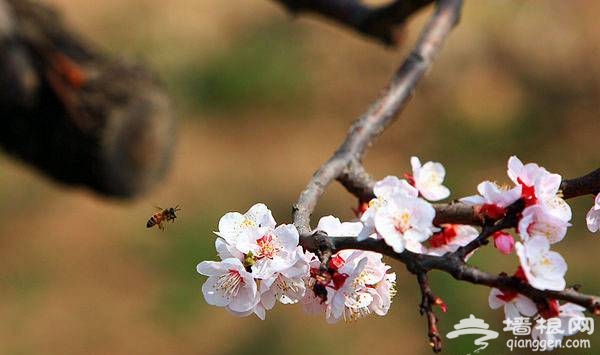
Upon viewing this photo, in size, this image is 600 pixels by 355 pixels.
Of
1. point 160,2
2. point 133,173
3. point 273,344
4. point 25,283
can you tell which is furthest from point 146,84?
point 160,2

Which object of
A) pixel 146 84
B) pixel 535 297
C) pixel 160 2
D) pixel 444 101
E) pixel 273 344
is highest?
pixel 160 2

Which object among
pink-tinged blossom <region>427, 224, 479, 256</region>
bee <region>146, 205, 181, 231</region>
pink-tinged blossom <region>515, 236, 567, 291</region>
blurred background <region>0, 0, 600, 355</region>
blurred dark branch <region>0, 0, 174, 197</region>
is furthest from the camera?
blurred background <region>0, 0, 600, 355</region>

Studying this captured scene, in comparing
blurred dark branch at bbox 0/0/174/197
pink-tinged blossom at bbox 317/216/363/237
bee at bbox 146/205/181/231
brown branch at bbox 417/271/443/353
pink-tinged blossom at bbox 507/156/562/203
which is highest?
blurred dark branch at bbox 0/0/174/197

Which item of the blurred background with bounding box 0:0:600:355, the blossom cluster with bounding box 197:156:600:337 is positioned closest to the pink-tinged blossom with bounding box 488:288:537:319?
the blossom cluster with bounding box 197:156:600:337

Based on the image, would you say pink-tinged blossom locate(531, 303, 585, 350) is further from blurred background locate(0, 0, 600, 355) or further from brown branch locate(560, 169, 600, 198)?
blurred background locate(0, 0, 600, 355)

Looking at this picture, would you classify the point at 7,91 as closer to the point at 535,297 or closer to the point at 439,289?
the point at 535,297

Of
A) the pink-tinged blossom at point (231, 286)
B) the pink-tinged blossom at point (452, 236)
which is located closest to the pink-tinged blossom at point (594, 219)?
the pink-tinged blossom at point (452, 236)

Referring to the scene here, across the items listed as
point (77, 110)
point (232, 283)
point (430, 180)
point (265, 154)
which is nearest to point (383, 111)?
point (430, 180)
